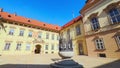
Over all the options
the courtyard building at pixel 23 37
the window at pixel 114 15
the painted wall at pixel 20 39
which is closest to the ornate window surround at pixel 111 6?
the window at pixel 114 15

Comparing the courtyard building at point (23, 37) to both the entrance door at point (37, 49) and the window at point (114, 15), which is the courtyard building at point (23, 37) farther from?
the window at point (114, 15)

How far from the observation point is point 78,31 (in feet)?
62.6

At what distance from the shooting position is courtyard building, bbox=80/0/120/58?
11312 mm

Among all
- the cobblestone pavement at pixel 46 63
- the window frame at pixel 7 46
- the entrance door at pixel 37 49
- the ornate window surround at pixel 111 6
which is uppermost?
the ornate window surround at pixel 111 6

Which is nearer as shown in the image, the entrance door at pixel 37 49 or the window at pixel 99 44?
the window at pixel 99 44

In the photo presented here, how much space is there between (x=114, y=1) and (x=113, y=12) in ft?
5.00

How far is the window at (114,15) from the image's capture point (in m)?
11.4

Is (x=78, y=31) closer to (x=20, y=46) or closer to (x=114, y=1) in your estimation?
(x=114, y=1)

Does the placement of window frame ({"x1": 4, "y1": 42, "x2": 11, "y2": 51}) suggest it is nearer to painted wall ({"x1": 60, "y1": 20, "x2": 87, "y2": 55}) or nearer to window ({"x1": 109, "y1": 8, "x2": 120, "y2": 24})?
painted wall ({"x1": 60, "y1": 20, "x2": 87, "y2": 55})

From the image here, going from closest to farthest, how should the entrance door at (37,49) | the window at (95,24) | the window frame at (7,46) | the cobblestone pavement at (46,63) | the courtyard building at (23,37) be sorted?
the cobblestone pavement at (46,63) < the window at (95,24) < the window frame at (7,46) < the courtyard building at (23,37) < the entrance door at (37,49)

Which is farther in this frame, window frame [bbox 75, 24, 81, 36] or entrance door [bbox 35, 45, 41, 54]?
entrance door [bbox 35, 45, 41, 54]

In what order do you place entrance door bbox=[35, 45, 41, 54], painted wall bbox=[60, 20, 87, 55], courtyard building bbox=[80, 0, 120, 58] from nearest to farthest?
courtyard building bbox=[80, 0, 120, 58]
painted wall bbox=[60, 20, 87, 55]
entrance door bbox=[35, 45, 41, 54]

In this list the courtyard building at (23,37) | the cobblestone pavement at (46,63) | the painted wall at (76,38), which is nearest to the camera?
the cobblestone pavement at (46,63)

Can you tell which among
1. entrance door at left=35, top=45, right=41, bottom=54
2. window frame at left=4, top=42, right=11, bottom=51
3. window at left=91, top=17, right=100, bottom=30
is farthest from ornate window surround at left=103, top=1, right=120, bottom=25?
window frame at left=4, top=42, right=11, bottom=51
